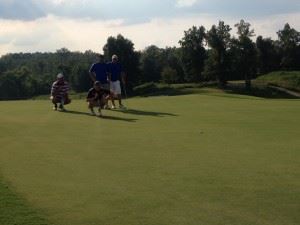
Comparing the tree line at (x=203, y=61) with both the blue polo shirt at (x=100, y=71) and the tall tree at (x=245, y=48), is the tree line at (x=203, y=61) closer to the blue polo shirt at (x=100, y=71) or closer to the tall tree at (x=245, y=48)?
the tall tree at (x=245, y=48)

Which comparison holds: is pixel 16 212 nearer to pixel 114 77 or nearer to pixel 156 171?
pixel 156 171

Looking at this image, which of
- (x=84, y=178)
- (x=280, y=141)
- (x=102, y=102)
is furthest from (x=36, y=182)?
(x=102, y=102)

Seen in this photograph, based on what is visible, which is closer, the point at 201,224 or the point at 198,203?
the point at 201,224

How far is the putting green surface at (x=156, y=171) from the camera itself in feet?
22.9

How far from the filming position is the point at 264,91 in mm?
83062

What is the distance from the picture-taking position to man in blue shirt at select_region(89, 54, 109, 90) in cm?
2309

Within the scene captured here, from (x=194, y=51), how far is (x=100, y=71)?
83364mm

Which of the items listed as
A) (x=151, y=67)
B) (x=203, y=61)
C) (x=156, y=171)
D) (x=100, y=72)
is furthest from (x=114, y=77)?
(x=151, y=67)

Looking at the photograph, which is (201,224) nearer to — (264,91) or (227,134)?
(227,134)

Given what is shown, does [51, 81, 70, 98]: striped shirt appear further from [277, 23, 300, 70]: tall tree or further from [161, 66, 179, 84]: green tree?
[277, 23, 300, 70]: tall tree

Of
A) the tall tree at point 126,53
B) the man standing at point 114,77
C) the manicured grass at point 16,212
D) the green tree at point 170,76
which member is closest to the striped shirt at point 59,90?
the man standing at point 114,77

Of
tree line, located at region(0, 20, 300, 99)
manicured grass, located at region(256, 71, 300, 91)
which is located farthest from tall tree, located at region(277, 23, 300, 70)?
manicured grass, located at region(256, 71, 300, 91)

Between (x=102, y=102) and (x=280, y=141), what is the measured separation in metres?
9.84

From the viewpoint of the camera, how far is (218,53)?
9669 centimetres
